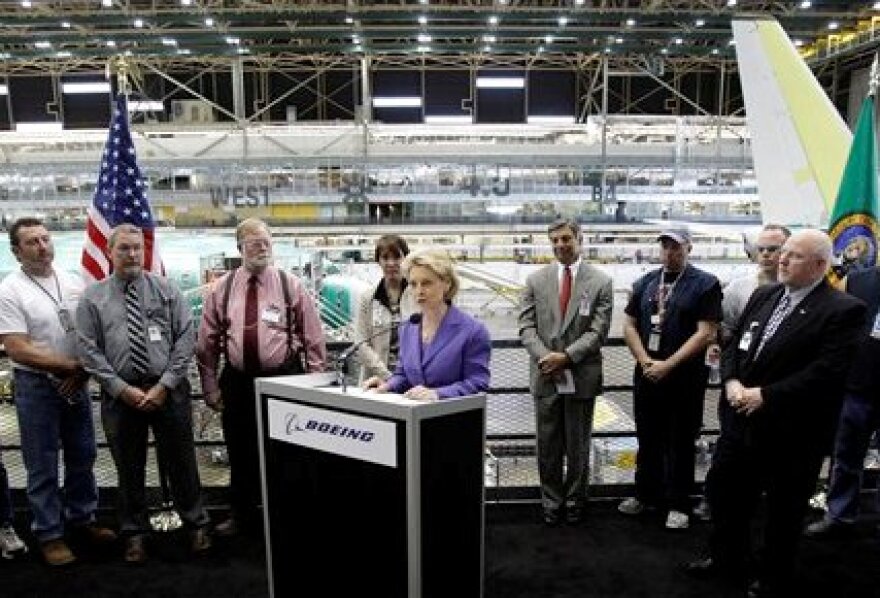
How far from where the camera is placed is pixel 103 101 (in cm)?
2556

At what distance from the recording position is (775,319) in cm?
295

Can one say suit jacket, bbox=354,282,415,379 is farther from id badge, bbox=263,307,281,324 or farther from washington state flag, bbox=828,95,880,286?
washington state flag, bbox=828,95,880,286

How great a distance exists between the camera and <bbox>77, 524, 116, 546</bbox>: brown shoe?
3609 mm

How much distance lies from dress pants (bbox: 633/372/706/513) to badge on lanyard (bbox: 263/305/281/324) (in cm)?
205

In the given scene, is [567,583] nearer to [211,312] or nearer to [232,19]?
[211,312]

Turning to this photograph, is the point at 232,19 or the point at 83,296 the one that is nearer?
the point at 83,296

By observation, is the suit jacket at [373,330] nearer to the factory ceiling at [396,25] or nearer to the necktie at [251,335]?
the necktie at [251,335]

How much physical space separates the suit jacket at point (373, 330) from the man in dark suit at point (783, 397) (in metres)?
1.67

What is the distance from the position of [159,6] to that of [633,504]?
726 inches

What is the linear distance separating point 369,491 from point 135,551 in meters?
1.92

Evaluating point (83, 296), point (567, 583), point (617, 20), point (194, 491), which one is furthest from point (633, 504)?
point (617, 20)

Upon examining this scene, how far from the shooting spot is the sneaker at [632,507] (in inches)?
155

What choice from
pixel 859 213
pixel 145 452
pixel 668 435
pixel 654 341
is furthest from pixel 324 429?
pixel 859 213

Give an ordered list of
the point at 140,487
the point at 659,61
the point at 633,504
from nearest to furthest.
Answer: the point at 140,487
the point at 633,504
the point at 659,61
